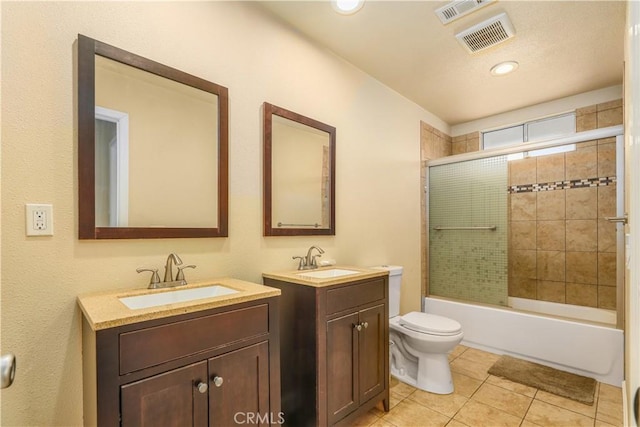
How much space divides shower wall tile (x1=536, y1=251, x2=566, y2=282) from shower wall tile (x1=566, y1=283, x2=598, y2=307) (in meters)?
0.12

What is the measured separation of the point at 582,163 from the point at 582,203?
38cm

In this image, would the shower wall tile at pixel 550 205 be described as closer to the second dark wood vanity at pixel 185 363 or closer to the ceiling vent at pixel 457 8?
the ceiling vent at pixel 457 8

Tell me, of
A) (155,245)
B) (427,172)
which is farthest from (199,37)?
(427,172)

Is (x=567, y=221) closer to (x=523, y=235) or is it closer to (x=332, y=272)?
(x=523, y=235)

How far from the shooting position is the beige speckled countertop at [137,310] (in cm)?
92

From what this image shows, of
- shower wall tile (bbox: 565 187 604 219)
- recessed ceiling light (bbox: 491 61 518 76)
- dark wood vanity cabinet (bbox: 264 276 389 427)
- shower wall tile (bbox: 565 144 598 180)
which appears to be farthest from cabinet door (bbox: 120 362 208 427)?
shower wall tile (bbox: 565 187 604 219)

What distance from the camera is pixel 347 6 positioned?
1.80 meters

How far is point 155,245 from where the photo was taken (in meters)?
1.41

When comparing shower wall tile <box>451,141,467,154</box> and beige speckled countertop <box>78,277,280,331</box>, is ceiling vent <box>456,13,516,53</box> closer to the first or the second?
shower wall tile <box>451,141,467,154</box>

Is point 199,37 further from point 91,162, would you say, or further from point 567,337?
point 567,337

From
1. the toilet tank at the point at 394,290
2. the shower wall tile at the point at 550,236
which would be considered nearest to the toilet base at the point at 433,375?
the toilet tank at the point at 394,290

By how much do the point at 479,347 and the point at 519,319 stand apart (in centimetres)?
47

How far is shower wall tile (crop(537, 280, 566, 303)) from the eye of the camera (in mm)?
3066

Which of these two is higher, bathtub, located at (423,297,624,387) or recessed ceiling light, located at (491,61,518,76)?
recessed ceiling light, located at (491,61,518,76)
